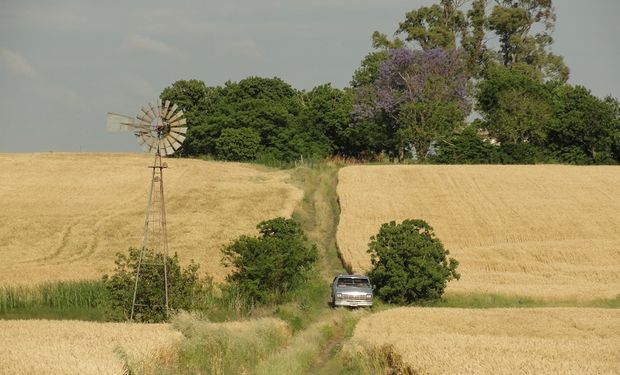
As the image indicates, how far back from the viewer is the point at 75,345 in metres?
23.3

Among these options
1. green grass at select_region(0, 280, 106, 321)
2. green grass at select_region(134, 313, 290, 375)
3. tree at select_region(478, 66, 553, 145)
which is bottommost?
green grass at select_region(0, 280, 106, 321)

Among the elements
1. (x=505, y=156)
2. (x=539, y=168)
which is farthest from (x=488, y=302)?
(x=505, y=156)

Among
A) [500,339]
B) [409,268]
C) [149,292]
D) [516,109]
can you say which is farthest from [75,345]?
[516,109]

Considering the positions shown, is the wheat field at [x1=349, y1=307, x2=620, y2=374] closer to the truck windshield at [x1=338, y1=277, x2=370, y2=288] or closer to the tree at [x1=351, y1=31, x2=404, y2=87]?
the truck windshield at [x1=338, y1=277, x2=370, y2=288]

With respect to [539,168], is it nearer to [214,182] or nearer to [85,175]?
[214,182]

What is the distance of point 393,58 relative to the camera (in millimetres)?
110312

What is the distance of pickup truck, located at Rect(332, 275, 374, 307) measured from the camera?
4353 cm

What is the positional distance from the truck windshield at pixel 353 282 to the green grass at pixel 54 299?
35.0 feet

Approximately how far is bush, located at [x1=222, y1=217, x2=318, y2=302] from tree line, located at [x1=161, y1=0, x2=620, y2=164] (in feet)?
181

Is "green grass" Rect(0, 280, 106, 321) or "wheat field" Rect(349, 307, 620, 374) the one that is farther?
"green grass" Rect(0, 280, 106, 321)

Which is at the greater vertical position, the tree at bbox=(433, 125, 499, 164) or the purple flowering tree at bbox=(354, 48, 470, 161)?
the purple flowering tree at bbox=(354, 48, 470, 161)

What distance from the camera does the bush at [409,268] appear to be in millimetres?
46750

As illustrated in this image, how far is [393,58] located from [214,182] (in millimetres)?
37408

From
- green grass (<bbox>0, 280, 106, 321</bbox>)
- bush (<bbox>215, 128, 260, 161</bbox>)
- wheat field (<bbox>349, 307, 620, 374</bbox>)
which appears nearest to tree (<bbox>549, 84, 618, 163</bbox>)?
bush (<bbox>215, 128, 260, 161</bbox>)
